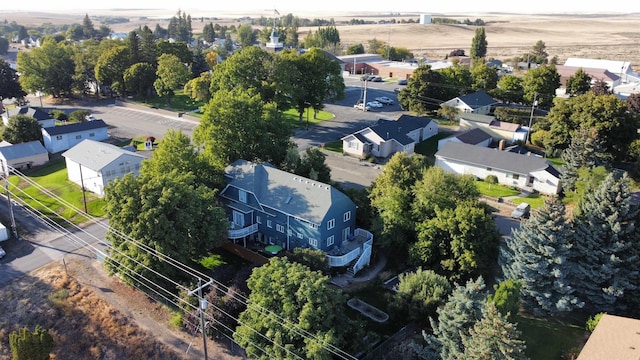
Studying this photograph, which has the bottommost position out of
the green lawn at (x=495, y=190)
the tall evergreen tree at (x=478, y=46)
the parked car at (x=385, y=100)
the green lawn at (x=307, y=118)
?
the green lawn at (x=495, y=190)

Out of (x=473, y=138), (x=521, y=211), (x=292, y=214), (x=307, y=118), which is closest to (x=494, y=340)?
(x=292, y=214)

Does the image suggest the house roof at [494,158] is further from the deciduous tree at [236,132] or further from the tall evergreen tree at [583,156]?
the deciduous tree at [236,132]

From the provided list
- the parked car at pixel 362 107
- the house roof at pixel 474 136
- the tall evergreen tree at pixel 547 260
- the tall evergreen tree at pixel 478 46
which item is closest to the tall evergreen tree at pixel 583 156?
the house roof at pixel 474 136

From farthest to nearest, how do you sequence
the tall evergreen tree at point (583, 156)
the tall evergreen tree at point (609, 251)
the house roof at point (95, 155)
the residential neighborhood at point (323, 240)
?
the house roof at point (95, 155)
the tall evergreen tree at point (583, 156)
the tall evergreen tree at point (609, 251)
the residential neighborhood at point (323, 240)

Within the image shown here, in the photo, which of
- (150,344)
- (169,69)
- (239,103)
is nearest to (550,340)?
(150,344)

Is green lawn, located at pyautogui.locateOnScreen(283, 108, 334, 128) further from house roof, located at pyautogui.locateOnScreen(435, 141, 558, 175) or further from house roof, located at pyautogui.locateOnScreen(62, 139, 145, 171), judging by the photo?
house roof, located at pyautogui.locateOnScreen(62, 139, 145, 171)

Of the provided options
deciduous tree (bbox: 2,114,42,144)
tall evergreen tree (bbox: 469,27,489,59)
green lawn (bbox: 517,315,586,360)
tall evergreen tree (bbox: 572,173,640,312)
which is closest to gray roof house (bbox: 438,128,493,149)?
tall evergreen tree (bbox: 572,173,640,312)
